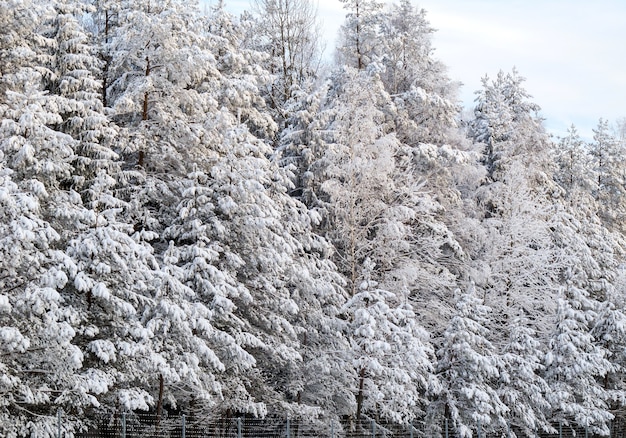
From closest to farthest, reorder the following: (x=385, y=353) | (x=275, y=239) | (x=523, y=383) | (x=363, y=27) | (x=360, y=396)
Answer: (x=275, y=239)
(x=385, y=353)
(x=360, y=396)
(x=523, y=383)
(x=363, y=27)

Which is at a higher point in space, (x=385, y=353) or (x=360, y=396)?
(x=385, y=353)

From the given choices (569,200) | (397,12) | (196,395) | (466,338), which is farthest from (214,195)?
(569,200)

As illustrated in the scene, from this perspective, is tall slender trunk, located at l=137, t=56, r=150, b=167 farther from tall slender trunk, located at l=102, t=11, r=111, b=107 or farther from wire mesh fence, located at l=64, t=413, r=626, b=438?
Result: wire mesh fence, located at l=64, t=413, r=626, b=438

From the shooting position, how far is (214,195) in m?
22.8

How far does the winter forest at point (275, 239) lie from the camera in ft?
63.3

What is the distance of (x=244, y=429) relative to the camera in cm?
2527

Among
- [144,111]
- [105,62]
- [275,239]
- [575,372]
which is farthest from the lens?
[575,372]

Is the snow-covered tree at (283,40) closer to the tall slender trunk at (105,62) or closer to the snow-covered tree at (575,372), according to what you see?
the tall slender trunk at (105,62)

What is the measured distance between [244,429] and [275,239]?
21.2 ft

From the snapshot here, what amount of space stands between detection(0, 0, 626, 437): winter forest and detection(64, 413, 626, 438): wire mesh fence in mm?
472

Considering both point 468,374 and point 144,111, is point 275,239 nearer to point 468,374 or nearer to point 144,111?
point 144,111

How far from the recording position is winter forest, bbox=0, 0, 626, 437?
19297 mm

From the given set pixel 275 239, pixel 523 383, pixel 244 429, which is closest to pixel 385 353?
pixel 275 239

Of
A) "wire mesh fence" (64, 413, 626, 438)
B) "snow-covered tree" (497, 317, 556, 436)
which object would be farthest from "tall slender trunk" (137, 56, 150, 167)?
"snow-covered tree" (497, 317, 556, 436)
